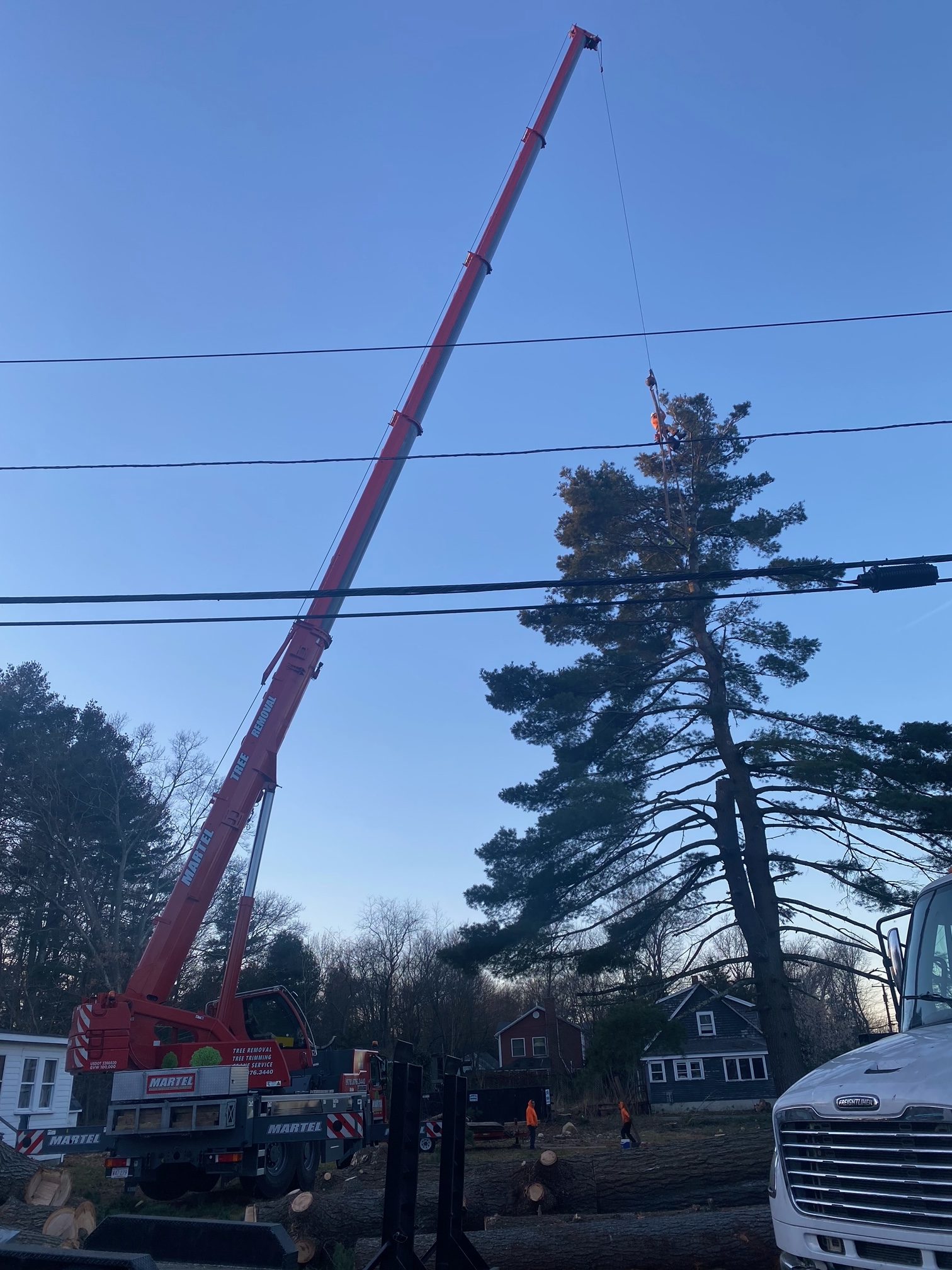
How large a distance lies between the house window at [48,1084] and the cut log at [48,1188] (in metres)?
16.0

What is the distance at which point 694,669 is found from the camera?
1958cm

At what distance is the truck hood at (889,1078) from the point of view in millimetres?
4145

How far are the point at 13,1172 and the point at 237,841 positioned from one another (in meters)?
4.47

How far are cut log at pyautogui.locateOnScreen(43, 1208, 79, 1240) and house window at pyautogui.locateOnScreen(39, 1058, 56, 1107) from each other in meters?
17.9

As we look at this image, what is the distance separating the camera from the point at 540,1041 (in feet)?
165

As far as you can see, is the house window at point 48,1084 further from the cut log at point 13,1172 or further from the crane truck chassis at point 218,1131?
the cut log at point 13,1172

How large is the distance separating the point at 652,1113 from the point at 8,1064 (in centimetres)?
2629

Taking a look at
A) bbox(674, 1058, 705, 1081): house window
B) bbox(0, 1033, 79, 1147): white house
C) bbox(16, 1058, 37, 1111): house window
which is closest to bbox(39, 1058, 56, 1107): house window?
bbox(0, 1033, 79, 1147): white house

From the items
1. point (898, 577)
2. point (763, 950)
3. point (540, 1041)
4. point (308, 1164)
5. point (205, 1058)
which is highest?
point (898, 577)

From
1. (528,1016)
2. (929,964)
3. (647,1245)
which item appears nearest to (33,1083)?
(647,1245)

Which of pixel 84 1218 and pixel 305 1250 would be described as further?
pixel 84 1218

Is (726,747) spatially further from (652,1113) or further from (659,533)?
(652,1113)

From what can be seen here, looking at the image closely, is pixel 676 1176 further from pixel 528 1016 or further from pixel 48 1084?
pixel 528 1016

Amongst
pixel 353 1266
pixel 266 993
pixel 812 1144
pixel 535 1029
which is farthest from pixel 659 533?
pixel 535 1029
